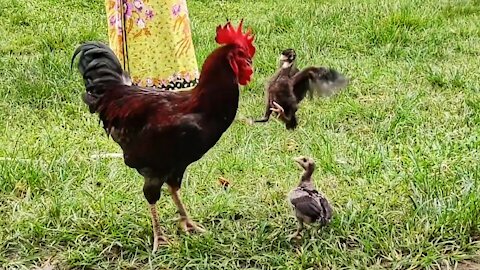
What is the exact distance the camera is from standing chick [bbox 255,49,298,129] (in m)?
3.63

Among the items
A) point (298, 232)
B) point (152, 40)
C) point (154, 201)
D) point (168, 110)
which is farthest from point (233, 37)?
point (152, 40)

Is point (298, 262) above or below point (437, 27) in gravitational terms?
above

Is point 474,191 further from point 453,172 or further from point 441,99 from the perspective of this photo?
point 441,99

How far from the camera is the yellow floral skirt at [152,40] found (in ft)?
12.3

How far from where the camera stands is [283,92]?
3.63m

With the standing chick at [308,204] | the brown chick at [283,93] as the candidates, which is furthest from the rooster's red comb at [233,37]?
the brown chick at [283,93]

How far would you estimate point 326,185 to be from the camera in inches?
129

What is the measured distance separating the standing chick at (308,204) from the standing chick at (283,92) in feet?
2.58

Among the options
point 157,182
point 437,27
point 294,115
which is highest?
point 157,182

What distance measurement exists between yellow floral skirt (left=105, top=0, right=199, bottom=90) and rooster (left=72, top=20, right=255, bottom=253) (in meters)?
0.91

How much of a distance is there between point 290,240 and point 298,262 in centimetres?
15

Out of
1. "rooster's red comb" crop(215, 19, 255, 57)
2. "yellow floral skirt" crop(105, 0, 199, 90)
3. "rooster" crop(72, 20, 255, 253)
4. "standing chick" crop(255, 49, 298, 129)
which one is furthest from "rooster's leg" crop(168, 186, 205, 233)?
"yellow floral skirt" crop(105, 0, 199, 90)

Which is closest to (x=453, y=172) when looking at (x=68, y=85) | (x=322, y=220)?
(x=322, y=220)

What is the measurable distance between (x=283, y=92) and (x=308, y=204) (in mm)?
965
